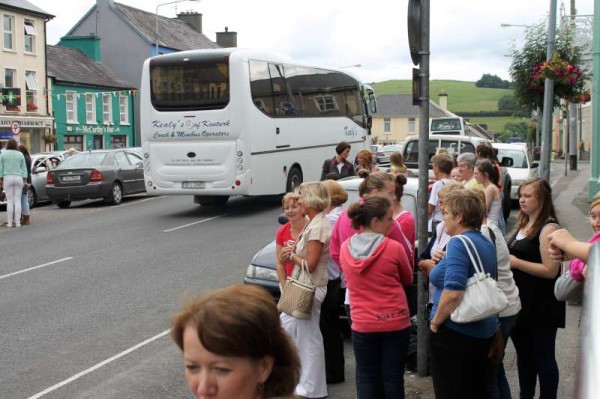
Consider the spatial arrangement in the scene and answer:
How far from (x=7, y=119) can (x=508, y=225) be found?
3503cm

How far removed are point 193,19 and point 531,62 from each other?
182ft

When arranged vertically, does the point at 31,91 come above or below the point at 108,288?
above

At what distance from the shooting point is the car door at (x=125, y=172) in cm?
2393

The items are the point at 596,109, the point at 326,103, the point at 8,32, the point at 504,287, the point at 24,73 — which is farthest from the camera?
the point at 24,73

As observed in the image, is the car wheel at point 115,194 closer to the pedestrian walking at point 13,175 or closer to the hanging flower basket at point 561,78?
the pedestrian walking at point 13,175

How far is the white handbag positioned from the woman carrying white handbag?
13mm

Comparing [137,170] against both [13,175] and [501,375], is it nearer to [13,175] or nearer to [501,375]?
[13,175]

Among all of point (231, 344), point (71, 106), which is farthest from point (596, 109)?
point (71, 106)

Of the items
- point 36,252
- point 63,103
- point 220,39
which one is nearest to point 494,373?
point 36,252

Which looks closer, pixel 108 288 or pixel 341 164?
pixel 108 288

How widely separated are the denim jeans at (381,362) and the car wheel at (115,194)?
60.8 feet

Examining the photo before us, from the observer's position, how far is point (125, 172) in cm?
2411

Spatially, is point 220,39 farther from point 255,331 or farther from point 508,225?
A: point 255,331

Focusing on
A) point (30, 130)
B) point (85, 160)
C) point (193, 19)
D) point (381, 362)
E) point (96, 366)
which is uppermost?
point (193, 19)
